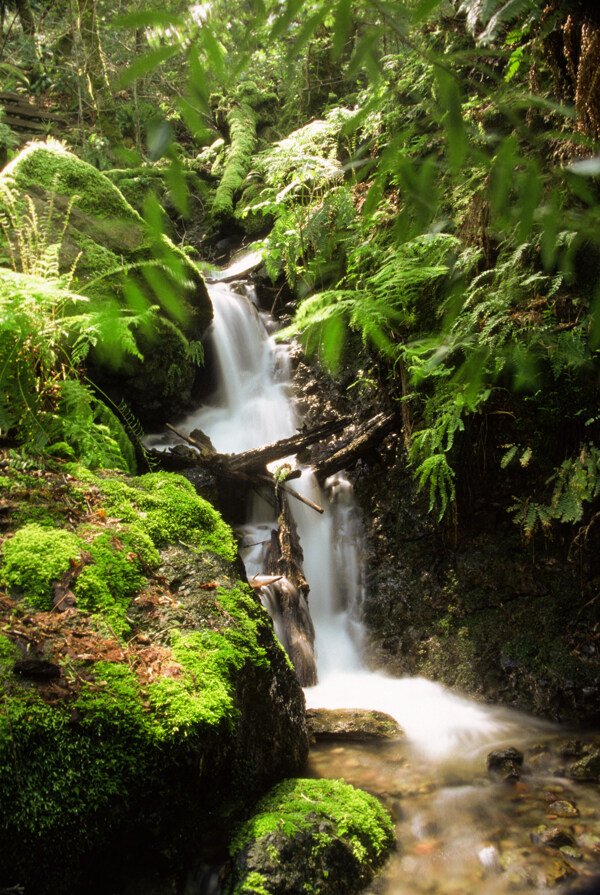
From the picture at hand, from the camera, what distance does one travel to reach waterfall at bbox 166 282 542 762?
3.88 m

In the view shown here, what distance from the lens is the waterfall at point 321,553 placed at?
12.7ft

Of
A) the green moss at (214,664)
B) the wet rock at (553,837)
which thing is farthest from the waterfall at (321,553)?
the green moss at (214,664)

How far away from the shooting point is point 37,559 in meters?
2.35

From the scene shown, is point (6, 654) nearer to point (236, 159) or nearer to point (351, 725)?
point (351, 725)

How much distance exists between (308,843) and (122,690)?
39.9 inches

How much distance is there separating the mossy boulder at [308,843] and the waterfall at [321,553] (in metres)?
1.23

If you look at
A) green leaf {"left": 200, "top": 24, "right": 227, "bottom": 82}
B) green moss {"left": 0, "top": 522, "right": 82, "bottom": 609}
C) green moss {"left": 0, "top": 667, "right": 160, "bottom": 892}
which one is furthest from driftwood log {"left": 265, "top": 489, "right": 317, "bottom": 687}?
green leaf {"left": 200, "top": 24, "right": 227, "bottom": 82}

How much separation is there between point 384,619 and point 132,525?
3038 mm

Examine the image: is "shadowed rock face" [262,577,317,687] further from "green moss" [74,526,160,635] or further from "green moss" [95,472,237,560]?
"green moss" [74,526,160,635]

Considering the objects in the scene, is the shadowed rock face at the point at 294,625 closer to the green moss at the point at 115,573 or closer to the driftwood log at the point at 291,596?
the driftwood log at the point at 291,596

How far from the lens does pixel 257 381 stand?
8.23 metres

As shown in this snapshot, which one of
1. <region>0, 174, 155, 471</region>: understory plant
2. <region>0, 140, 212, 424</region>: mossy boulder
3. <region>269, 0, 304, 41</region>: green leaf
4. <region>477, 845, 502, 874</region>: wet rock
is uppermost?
<region>0, 140, 212, 424</region>: mossy boulder

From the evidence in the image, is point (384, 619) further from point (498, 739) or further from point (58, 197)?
point (58, 197)

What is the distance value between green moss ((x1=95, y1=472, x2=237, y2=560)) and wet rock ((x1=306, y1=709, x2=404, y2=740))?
1441 millimetres
